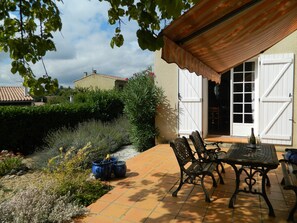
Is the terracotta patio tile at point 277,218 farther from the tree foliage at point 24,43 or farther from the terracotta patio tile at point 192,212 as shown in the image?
the tree foliage at point 24,43

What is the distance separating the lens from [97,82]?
45.8 m

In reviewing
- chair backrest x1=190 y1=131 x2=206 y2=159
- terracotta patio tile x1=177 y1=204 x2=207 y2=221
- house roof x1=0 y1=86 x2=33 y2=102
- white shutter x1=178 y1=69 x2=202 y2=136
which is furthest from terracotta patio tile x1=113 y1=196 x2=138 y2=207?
house roof x1=0 y1=86 x2=33 y2=102

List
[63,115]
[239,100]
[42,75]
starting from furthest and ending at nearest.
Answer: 1. [63,115]
2. [239,100]
3. [42,75]

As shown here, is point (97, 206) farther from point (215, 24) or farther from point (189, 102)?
point (189, 102)

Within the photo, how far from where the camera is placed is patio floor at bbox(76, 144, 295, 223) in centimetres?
366

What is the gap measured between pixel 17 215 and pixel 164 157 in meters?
4.60

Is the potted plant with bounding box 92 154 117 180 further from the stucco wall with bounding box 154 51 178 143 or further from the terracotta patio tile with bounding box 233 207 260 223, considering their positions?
the stucco wall with bounding box 154 51 178 143

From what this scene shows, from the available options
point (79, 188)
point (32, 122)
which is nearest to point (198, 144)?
point (79, 188)

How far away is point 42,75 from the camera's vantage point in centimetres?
250

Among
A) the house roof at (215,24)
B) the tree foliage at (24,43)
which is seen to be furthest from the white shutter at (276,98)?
the tree foliage at (24,43)

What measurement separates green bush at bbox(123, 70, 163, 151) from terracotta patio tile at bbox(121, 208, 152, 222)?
524 cm

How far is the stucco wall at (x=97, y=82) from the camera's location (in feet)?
145

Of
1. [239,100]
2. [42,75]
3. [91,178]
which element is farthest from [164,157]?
[42,75]

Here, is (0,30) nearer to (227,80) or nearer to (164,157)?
(164,157)
